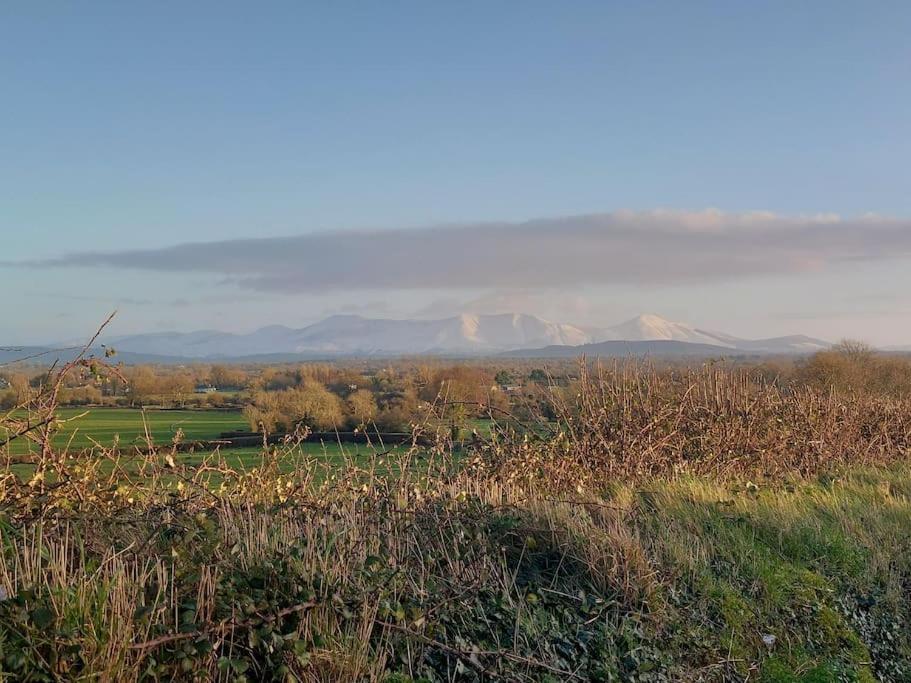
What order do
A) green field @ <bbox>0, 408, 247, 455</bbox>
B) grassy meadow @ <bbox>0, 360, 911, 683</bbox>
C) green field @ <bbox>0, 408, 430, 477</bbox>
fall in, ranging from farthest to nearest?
green field @ <bbox>0, 408, 247, 455</bbox> < green field @ <bbox>0, 408, 430, 477</bbox> < grassy meadow @ <bbox>0, 360, 911, 683</bbox>

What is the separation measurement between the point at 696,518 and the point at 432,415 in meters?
3.04

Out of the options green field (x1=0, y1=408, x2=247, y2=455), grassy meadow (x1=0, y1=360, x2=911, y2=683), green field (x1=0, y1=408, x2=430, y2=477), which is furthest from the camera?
A: green field (x1=0, y1=408, x2=247, y2=455)

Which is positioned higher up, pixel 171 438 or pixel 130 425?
pixel 171 438

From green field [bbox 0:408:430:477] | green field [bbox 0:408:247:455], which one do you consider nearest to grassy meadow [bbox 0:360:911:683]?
green field [bbox 0:408:430:477]

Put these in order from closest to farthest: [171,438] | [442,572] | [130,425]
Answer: [442,572] < [171,438] < [130,425]

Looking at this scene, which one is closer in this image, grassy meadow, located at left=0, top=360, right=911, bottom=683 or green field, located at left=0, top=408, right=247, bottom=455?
grassy meadow, located at left=0, top=360, right=911, bottom=683

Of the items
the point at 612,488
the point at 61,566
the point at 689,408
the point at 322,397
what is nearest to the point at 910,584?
the point at 612,488

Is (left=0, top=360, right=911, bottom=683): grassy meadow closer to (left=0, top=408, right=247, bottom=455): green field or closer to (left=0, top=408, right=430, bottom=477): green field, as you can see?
(left=0, top=408, right=430, bottom=477): green field

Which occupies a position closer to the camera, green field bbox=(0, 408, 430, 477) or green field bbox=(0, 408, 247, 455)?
green field bbox=(0, 408, 430, 477)

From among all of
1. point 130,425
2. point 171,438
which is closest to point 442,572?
point 171,438

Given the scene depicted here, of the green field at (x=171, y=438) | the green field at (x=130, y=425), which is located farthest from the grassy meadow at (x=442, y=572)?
the green field at (x=130, y=425)

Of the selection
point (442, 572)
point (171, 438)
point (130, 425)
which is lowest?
point (442, 572)

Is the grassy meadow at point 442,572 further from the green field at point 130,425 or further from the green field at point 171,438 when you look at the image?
the green field at point 130,425

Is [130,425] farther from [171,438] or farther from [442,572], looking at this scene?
[442,572]
